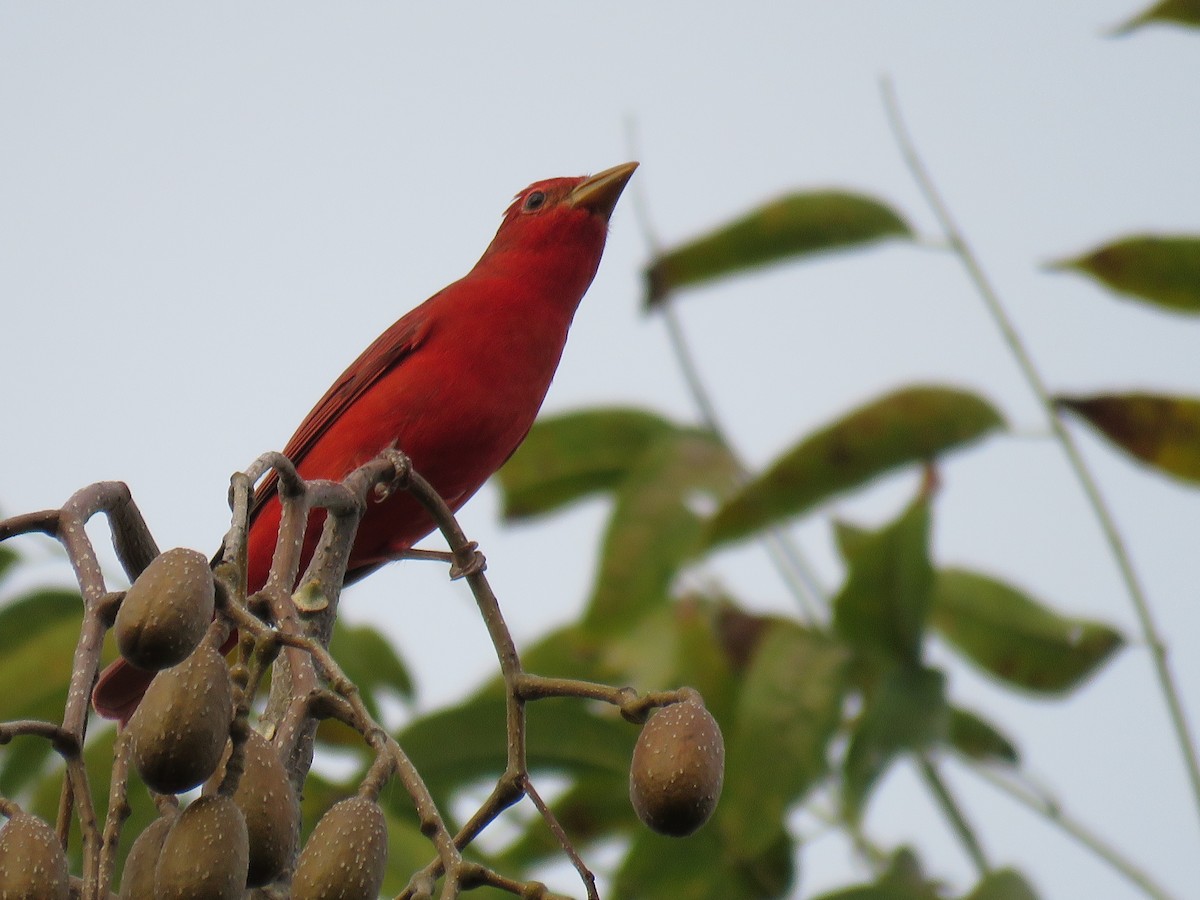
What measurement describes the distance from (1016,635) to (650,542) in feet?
2.71

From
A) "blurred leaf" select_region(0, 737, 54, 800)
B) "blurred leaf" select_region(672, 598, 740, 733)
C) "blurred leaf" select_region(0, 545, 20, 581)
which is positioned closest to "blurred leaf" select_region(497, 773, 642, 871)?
"blurred leaf" select_region(672, 598, 740, 733)

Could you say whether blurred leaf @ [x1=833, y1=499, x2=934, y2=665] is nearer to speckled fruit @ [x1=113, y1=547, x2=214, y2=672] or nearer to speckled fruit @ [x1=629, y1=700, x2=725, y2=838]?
speckled fruit @ [x1=629, y1=700, x2=725, y2=838]

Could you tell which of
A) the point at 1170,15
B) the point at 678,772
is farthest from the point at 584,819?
the point at 678,772

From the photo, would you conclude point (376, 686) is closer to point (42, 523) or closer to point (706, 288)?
point (706, 288)

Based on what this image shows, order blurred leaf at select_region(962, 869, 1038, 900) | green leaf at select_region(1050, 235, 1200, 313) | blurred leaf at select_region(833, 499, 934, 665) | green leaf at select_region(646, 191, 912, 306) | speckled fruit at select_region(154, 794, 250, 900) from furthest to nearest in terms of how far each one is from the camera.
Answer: green leaf at select_region(646, 191, 912, 306) → green leaf at select_region(1050, 235, 1200, 313) → blurred leaf at select_region(833, 499, 934, 665) → blurred leaf at select_region(962, 869, 1038, 900) → speckled fruit at select_region(154, 794, 250, 900)

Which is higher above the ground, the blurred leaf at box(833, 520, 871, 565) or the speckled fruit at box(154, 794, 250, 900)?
the speckled fruit at box(154, 794, 250, 900)

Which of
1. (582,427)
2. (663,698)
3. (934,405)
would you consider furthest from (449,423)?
(663,698)

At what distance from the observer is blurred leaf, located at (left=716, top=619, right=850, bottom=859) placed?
2898mm

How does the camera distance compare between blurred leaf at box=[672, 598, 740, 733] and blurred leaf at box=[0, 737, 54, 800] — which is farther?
blurred leaf at box=[672, 598, 740, 733]

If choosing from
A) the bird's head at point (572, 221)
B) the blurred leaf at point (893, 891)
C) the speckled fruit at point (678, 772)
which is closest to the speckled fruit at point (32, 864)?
the speckled fruit at point (678, 772)

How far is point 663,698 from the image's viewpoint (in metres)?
1.42

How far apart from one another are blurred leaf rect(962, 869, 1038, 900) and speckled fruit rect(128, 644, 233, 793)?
170 cm

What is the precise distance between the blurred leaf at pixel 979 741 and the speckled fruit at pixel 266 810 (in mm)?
2231

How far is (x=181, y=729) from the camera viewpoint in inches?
44.9
